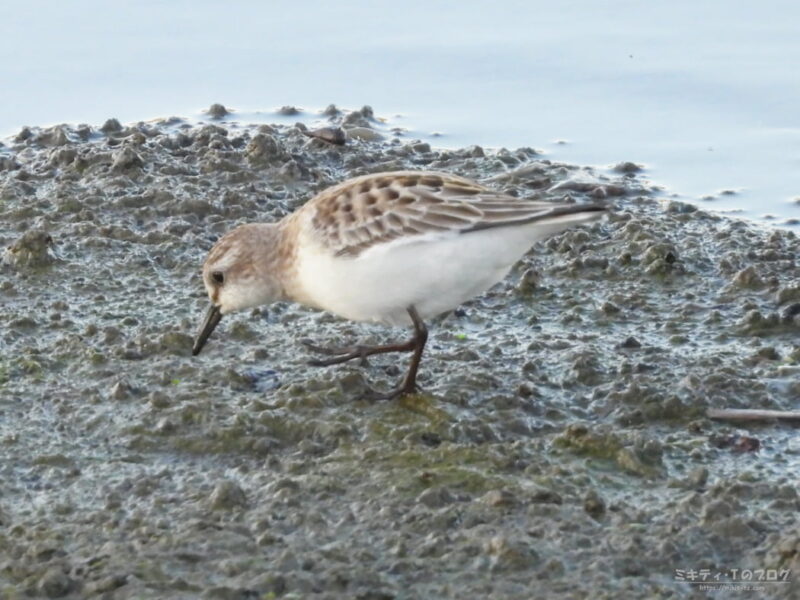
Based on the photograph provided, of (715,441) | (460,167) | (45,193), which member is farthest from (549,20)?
(715,441)

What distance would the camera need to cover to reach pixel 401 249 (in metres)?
6.17

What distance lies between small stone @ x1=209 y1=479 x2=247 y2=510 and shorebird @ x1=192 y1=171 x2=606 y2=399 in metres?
1.13

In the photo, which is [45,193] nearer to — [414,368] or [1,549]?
[414,368]

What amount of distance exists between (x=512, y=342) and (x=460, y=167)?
264 centimetres

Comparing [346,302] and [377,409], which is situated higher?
[346,302]

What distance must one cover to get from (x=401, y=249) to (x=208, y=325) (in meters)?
1.16

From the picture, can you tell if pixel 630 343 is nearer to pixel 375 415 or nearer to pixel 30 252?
pixel 375 415

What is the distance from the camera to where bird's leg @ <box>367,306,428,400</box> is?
6.29 m

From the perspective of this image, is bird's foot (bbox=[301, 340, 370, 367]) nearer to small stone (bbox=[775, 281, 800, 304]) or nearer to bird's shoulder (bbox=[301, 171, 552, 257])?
bird's shoulder (bbox=[301, 171, 552, 257])

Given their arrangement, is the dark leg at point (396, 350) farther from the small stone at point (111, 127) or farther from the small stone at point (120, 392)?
the small stone at point (111, 127)

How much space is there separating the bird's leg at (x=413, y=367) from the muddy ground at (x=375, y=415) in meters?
0.06

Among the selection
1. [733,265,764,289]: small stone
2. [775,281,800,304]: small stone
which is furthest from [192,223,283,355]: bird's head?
[775,281,800,304]: small stone

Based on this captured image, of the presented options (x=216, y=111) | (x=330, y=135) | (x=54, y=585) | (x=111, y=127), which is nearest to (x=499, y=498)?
(x=54, y=585)

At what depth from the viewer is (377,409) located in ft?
20.4
